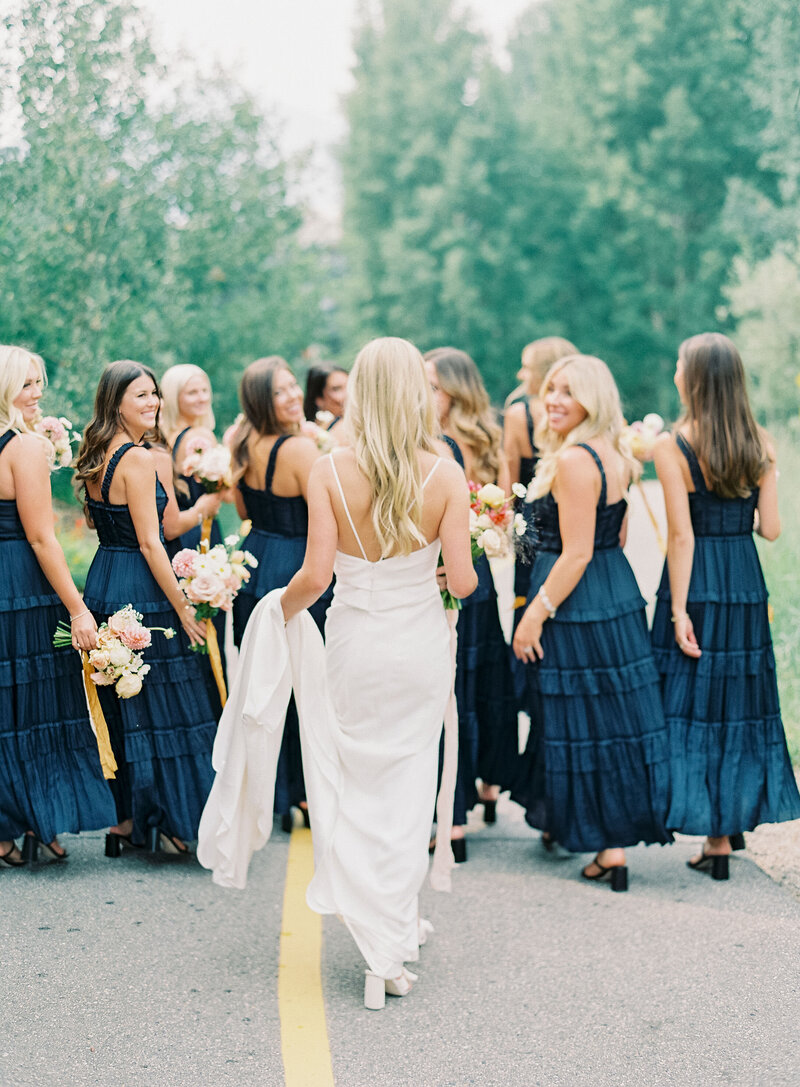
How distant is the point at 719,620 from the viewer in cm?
553

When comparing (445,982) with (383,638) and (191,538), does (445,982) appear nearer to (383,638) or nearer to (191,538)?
(383,638)

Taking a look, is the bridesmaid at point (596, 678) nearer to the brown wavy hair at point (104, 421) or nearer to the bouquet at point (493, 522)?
the bouquet at point (493, 522)

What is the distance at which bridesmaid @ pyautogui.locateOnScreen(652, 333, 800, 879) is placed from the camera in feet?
17.7

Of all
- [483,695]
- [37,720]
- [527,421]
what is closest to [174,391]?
[527,421]

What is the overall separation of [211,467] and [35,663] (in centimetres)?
133

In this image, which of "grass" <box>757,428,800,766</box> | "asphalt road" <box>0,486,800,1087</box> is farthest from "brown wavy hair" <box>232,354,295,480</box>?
"grass" <box>757,428,800,766</box>

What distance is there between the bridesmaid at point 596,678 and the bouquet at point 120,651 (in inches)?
68.7

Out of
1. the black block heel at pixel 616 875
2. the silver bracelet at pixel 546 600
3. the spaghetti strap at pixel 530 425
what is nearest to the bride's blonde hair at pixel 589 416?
the silver bracelet at pixel 546 600

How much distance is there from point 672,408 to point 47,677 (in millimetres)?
34881

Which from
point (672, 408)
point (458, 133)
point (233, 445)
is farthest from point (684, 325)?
point (233, 445)

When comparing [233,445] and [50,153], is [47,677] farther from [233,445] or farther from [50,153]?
[50,153]

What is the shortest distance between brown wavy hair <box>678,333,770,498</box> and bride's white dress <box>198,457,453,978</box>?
1.73 metres

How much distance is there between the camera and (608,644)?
5391 millimetres

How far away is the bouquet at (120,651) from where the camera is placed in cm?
517
